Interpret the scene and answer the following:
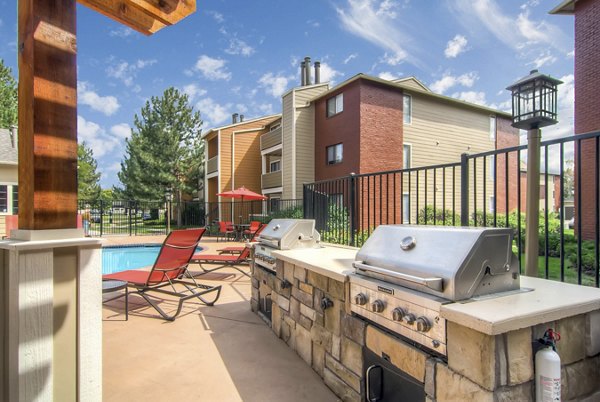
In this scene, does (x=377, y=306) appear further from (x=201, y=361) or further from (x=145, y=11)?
(x=145, y=11)

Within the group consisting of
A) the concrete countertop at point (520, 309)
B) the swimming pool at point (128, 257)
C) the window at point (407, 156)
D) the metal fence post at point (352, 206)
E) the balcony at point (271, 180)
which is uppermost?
the window at point (407, 156)

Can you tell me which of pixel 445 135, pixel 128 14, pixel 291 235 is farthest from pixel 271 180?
pixel 128 14

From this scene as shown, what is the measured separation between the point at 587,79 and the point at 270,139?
13521mm

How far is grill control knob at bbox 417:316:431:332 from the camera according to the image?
1511 millimetres

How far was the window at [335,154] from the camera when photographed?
49.4 feet

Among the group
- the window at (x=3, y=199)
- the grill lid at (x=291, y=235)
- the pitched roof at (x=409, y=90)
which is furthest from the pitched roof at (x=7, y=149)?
the grill lid at (x=291, y=235)

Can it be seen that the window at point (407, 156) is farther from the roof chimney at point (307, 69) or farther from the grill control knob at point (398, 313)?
the grill control knob at point (398, 313)

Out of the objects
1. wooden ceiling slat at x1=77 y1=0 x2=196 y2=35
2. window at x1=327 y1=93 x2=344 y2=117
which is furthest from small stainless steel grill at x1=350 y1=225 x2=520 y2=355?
window at x1=327 y1=93 x2=344 y2=117

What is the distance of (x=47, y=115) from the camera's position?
1880 mm

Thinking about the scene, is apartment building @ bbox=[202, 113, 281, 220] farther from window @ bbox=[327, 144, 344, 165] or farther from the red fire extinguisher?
the red fire extinguisher

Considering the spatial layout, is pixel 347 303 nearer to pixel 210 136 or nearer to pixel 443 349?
pixel 443 349

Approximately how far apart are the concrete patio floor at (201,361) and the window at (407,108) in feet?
44.6

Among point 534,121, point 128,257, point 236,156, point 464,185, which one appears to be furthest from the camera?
point 236,156

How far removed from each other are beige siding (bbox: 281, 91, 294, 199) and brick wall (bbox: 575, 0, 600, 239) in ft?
35.6
